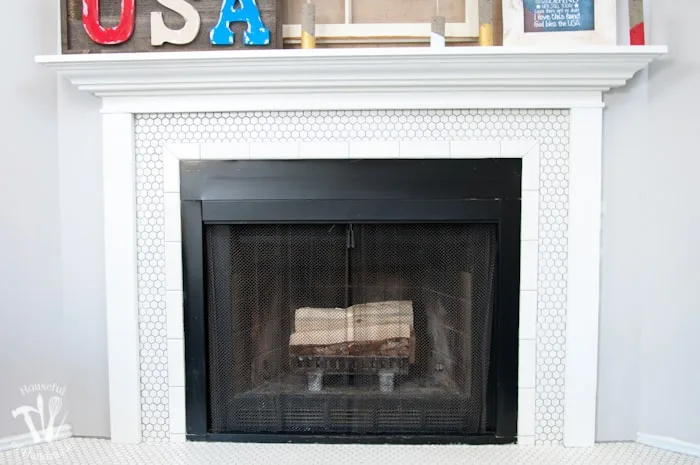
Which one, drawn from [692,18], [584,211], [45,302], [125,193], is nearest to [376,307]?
[584,211]

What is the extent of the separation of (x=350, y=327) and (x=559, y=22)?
1017 millimetres

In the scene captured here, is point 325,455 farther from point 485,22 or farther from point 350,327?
point 485,22

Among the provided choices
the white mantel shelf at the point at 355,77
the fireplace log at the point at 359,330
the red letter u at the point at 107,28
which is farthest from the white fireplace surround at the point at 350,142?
the fireplace log at the point at 359,330

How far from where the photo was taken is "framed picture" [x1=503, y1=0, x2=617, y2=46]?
1.71 meters

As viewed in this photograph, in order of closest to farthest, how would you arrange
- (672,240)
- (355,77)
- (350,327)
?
(355,77), (672,240), (350,327)

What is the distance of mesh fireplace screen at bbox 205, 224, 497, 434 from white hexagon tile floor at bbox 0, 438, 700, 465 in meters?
0.07

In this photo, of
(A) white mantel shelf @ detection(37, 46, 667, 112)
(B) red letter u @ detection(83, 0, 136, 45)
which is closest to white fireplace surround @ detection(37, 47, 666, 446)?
(A) white mantel shelf @ detection(37, 46, 667, 112)

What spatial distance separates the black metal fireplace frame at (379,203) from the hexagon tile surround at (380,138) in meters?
0.07

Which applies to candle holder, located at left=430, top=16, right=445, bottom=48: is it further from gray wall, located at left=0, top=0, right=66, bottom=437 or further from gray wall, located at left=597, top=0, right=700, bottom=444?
gray wall, located at left=0, top=0, right=66, bottom=437

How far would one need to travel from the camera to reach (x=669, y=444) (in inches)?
69.8

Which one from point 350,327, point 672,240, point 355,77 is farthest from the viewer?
point 350,327

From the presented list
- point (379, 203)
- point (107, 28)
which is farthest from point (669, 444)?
point (107, 28)

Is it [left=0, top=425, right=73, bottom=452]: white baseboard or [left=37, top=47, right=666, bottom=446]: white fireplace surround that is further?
[left=0, top=425, right=73, bottom=452]: white baseboard

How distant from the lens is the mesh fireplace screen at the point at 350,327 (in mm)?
1817
